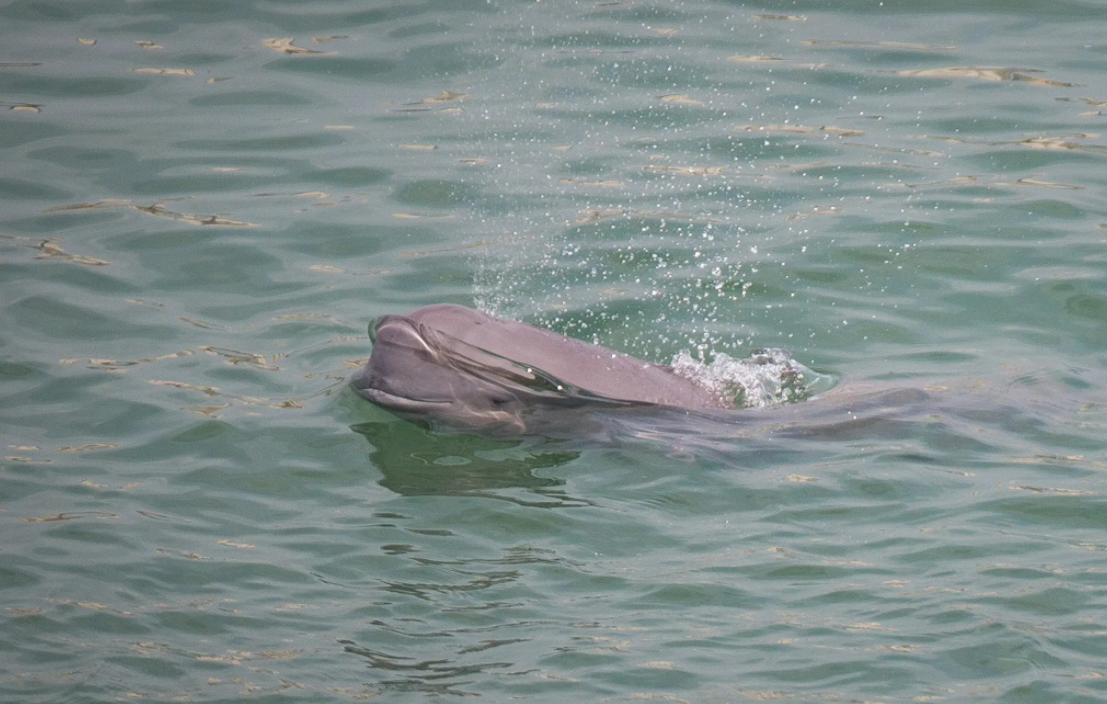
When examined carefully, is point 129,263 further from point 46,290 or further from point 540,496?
point 540,496

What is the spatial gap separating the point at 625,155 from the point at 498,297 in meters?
2.14

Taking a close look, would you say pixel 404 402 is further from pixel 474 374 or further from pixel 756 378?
pixel 756 378

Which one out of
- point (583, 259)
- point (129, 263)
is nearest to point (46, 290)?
point (129, 263)

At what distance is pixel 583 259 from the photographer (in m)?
8.45

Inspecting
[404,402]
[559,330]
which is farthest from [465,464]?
[559,330]

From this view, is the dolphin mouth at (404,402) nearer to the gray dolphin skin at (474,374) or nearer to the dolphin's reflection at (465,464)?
the gray dolphin skin at (474,374)

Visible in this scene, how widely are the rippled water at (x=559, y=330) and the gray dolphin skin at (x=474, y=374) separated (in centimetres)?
17

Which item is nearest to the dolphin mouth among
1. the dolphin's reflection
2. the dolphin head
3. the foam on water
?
the dolphin head

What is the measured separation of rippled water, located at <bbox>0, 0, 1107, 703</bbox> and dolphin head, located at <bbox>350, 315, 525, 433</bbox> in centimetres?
20

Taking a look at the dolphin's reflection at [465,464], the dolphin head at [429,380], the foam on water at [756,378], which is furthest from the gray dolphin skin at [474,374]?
the foam on water at [756,378]

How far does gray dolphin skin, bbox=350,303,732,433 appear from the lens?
6102 millimetres

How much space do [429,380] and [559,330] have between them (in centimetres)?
157

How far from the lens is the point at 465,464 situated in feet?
20.3

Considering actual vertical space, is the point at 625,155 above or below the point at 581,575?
above
